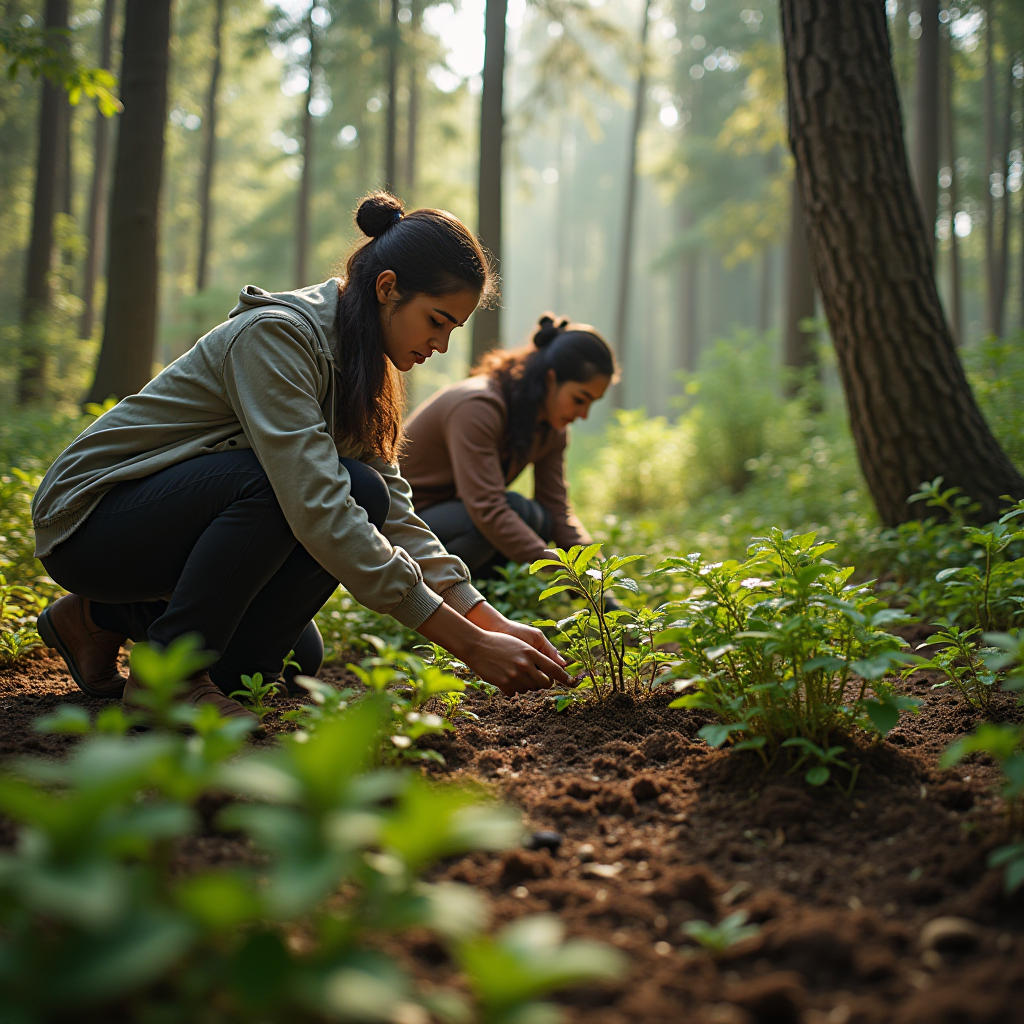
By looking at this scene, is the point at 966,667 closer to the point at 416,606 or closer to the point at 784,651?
the point at 784,651

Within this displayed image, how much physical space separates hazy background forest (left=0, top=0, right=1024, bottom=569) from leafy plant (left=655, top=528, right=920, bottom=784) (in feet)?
6.29

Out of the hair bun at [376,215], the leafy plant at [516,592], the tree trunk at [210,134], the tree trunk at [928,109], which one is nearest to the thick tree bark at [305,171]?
the tree trunk at [210,134]

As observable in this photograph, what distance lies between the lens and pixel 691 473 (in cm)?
893

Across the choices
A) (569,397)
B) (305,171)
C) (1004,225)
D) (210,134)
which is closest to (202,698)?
(569,397)

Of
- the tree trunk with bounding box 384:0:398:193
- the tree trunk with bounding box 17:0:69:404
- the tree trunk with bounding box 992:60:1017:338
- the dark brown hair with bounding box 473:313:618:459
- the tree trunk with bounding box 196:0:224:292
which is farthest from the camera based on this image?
the tree trunk with bounding box 992:60:1017:338

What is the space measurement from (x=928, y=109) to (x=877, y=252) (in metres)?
7.98

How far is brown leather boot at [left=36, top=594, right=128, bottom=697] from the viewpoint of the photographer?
2.34 meters

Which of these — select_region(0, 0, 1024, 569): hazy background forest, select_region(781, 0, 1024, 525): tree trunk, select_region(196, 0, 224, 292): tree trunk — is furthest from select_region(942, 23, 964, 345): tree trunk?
select_region(196, 0, 224, 292): tree trunk

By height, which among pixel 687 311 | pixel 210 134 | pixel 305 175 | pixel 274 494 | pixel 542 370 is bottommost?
pixel 274 494

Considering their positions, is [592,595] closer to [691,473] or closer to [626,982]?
[626,982]

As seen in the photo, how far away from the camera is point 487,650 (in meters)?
1.94

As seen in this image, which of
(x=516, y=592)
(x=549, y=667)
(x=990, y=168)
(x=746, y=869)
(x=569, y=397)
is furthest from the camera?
(x=990, y=168)

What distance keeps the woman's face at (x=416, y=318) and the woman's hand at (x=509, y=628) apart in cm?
75

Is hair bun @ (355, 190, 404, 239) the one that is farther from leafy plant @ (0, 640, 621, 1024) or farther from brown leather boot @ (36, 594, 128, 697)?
leafy plant @ (0, 640, 621, 1024)
